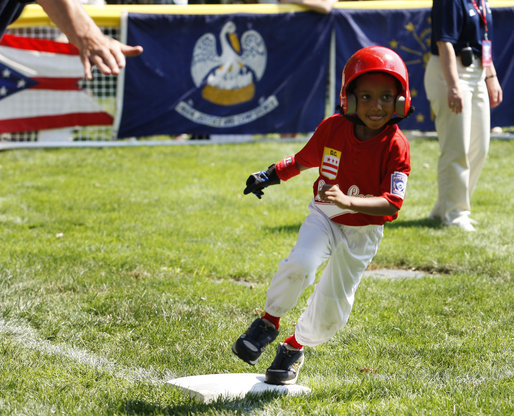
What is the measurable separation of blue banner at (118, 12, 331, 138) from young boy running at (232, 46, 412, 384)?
7920 millimetres

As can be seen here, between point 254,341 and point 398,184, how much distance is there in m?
1.00

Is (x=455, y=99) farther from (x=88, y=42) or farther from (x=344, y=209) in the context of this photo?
(x=88, y=42)

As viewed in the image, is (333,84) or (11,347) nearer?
(11,347)

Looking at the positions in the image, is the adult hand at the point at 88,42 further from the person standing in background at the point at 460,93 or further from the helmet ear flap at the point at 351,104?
the person standing in background at the point at 460,93

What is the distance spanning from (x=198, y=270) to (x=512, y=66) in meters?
8.27

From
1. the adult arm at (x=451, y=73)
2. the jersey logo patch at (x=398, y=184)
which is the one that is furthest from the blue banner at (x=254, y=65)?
the jersey logo patch at (x=398, y=184)

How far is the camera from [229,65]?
1159 cm

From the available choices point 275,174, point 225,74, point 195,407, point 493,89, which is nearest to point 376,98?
point 275,174

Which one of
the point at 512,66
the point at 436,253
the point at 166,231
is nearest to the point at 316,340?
the point at 436,253

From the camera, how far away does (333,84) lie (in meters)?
12.0

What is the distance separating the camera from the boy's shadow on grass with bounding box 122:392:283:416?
11.2 feet

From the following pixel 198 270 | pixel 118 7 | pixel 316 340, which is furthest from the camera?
pixel 118 7

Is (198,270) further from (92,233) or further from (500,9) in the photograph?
(500,9)

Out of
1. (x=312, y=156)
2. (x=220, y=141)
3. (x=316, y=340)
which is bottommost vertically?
(x=220, y=141)
